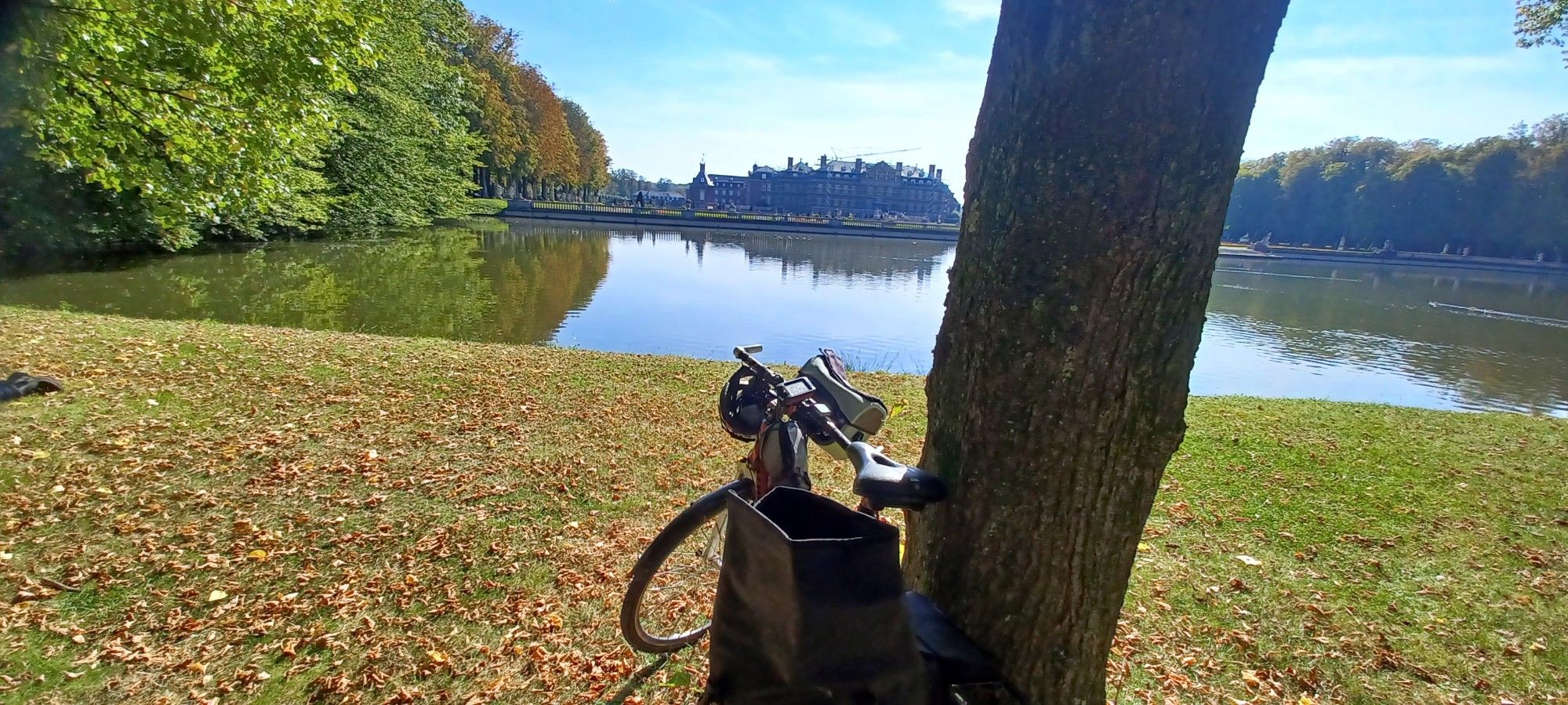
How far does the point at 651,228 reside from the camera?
60188 millimetres

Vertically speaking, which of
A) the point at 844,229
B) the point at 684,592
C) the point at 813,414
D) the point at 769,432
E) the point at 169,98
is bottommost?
the point at 684,592

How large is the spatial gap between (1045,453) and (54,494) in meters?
5.02

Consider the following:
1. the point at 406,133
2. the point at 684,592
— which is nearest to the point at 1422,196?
the point at 406,133

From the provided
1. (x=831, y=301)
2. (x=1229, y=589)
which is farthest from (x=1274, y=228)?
(x=1229, y=589)

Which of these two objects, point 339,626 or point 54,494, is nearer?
point 339,626

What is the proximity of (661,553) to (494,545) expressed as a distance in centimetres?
187

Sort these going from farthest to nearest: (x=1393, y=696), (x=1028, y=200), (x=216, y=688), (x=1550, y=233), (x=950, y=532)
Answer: (x=1550, y=233), (x=1393, y=696), (x=216, y=688), (x=950, y=532), (x=1028, y=200)

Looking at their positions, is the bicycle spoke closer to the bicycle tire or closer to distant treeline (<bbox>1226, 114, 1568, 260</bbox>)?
the bicycle tire

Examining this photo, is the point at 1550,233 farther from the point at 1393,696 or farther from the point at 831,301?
the point at 1393,696

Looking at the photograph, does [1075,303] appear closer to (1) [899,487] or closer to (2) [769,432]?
(1) [899,487]

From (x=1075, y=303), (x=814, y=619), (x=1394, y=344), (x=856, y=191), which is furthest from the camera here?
(x=856, y=191)

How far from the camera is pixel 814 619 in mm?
1163

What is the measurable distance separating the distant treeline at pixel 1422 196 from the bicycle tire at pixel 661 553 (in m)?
78.0

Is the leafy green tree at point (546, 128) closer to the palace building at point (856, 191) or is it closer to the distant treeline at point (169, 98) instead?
the distant treeline at point (169, 98)
